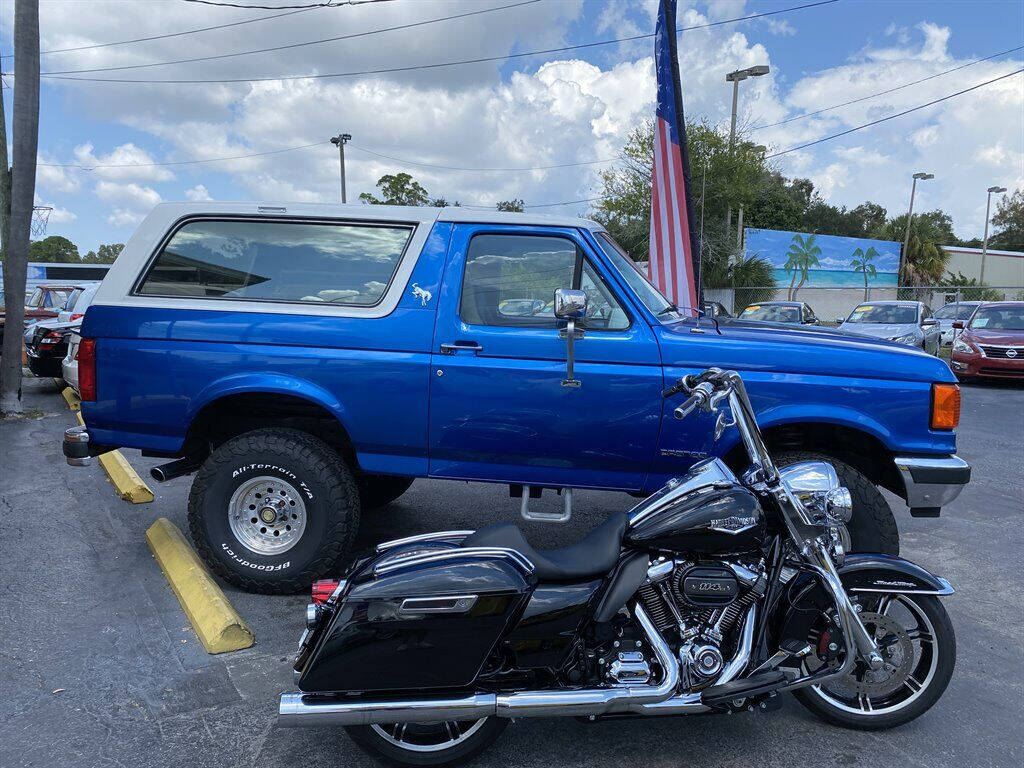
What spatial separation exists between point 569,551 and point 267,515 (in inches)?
85.3

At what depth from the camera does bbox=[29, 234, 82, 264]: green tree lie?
73062mm

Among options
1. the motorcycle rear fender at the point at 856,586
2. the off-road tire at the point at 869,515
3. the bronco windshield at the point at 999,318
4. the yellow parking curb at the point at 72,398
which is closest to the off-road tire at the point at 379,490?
the off-road tire at the point at 869,515

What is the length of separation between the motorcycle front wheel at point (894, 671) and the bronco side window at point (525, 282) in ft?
6.32

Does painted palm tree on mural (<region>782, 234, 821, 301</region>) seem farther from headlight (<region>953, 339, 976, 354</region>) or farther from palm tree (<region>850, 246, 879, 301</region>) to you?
headlight (<region>953, 339, 976, 354</region>)

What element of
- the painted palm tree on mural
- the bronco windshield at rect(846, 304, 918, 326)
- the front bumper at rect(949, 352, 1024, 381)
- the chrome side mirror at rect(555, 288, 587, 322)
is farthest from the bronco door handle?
the painted palm tree on mural

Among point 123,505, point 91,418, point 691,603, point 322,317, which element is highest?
point 322,317

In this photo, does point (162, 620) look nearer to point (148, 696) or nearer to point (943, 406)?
point (148, 696)

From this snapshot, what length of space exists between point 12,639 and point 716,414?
12.5 ft

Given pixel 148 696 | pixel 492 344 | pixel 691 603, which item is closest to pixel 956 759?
pixel 691 603

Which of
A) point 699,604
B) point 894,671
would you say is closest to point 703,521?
point 699,604

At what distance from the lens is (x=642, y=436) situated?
3.97 metres

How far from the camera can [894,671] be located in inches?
118

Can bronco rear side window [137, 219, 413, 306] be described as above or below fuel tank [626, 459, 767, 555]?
above

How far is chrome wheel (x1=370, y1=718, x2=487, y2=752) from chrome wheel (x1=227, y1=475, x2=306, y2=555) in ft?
5.71
